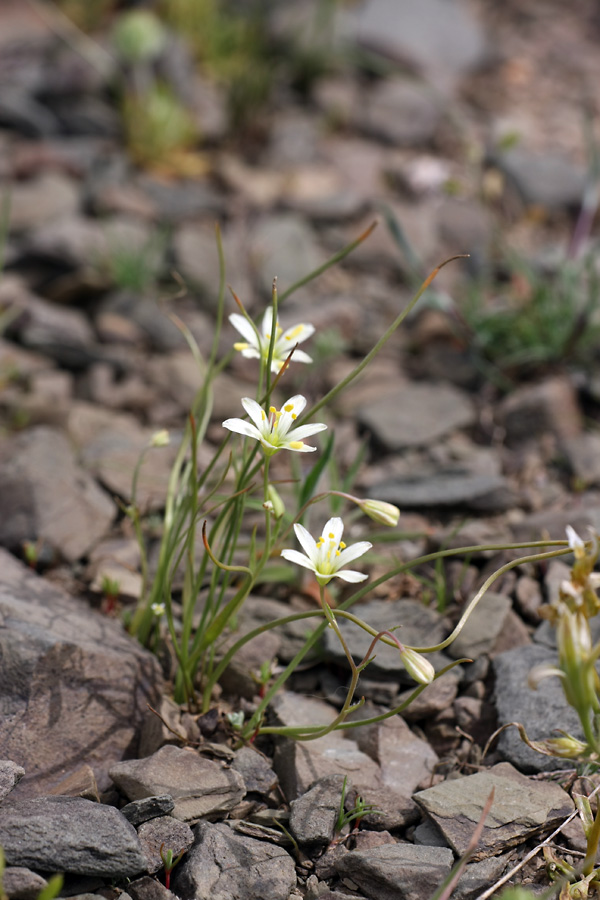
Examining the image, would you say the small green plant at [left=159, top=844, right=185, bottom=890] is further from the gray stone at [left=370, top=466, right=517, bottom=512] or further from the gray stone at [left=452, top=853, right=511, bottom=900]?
the gray stone at [left=370, top=466, right=517, bottom=512]

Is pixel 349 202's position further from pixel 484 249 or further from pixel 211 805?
pixel 211 805

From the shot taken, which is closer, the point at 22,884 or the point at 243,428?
the point at 22,884

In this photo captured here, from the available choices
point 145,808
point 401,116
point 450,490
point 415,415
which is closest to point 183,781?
point 145,808

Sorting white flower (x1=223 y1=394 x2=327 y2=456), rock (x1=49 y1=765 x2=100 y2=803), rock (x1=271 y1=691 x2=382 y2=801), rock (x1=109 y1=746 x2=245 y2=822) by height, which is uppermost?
white flower (x1=223 y1=394 x2=327 y2=456)

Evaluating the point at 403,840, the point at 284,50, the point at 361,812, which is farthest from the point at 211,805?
the point at 284,50

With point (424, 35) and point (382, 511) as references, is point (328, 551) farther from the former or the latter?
point (424, 35)

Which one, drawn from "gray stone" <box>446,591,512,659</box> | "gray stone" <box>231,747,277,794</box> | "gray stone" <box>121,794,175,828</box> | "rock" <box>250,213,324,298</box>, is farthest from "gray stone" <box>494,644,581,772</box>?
"rock" <box>250,213,324,298</box>
